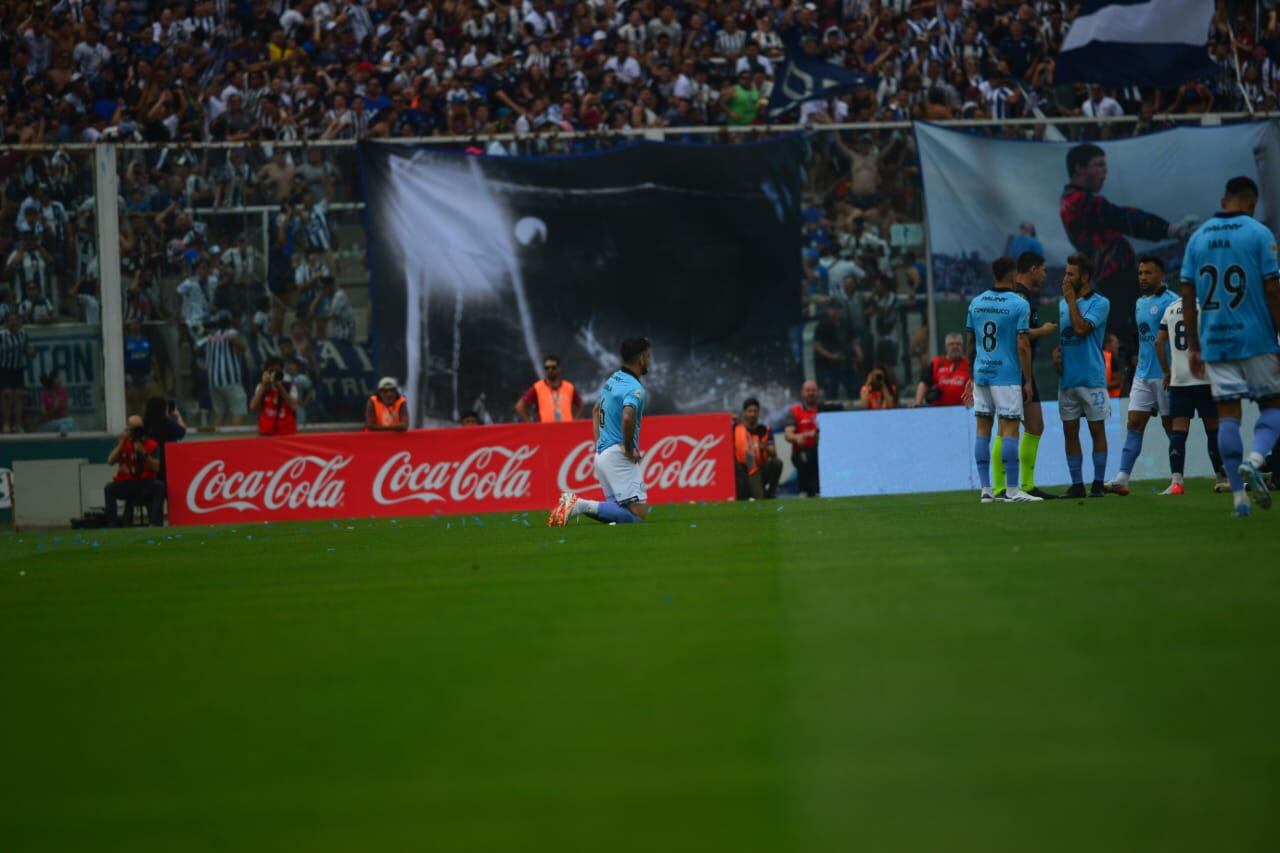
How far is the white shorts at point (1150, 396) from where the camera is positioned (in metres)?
16.0

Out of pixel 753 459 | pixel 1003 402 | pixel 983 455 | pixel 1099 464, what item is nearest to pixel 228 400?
pixel 753 459

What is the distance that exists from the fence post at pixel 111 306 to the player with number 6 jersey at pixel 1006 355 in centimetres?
1549

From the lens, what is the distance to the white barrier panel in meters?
21.4

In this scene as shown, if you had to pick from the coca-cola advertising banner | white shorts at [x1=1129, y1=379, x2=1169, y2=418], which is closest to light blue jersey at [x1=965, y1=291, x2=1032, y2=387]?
white shorts at [x1=1129, y1=379, x2=1169, y2=418]

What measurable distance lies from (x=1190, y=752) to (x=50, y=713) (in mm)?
3528

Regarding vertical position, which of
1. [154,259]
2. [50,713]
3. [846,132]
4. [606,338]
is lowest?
[50,713]

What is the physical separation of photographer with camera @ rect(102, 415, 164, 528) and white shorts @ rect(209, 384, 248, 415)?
206 cm

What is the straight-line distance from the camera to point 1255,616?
5.72 meters

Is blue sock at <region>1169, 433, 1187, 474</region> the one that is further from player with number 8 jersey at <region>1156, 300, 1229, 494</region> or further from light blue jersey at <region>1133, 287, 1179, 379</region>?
light blue jersey at <region>1133, 287, 1179, 379</region>

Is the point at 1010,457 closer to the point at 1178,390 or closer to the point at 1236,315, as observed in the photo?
the point at 1178,390

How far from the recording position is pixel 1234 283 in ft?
35.9

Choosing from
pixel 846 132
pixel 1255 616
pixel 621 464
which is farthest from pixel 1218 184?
pixel 1255 616

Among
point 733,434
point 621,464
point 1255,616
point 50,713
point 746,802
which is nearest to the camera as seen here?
point 746,802

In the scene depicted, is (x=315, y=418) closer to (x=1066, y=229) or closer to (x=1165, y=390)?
(x=1066, y=229)
